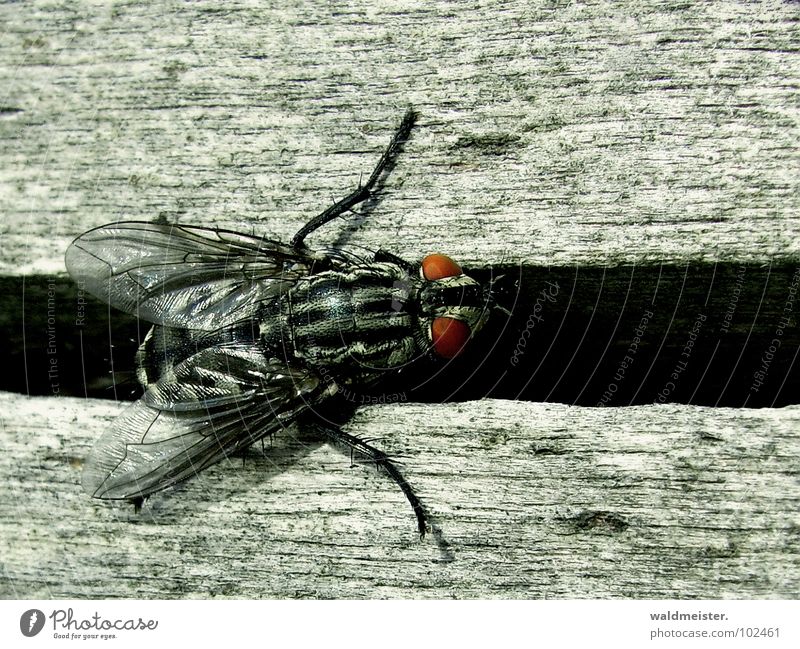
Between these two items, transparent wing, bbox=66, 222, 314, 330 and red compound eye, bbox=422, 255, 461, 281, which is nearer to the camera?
red compound eye, bbox=422, 255, 461, 281

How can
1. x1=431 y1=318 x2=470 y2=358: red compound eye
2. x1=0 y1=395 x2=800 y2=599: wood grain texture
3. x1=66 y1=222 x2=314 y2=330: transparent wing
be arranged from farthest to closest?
x1=66 y1=222 x2=314 y2=330: transparent wing
x1=431 y1=318 x2=470 y2=358: red compound eye
x1=0 y1=395 x2=800 y2=599: wood grain texture

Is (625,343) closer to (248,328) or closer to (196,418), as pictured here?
(248,328)

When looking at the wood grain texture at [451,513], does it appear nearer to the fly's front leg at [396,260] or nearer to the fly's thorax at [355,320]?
the fly's thorax at [355,320]

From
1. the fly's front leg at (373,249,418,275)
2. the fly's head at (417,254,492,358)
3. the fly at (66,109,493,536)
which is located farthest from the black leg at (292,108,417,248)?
the fly's head at (417,254,492,358)

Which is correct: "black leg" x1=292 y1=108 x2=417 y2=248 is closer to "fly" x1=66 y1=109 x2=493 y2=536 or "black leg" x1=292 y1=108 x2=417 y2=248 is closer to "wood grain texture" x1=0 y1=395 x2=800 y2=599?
"fly" x1=66 y1=109 x2=493 y2=536

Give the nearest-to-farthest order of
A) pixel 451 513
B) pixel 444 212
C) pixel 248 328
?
pixel 451 513 < pixel 444 212 < pixel 248 328

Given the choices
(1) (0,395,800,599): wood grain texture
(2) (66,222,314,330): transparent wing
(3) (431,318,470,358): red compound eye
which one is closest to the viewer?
(1) (0,395,800,599): wood grain texture

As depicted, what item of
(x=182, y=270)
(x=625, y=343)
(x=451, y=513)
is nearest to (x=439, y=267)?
(x=625, y=343)

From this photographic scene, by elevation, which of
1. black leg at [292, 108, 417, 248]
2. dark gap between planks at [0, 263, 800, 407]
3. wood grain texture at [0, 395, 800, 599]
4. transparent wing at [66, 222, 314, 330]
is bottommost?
wood grain texture at [0, 395, 800, 599]
